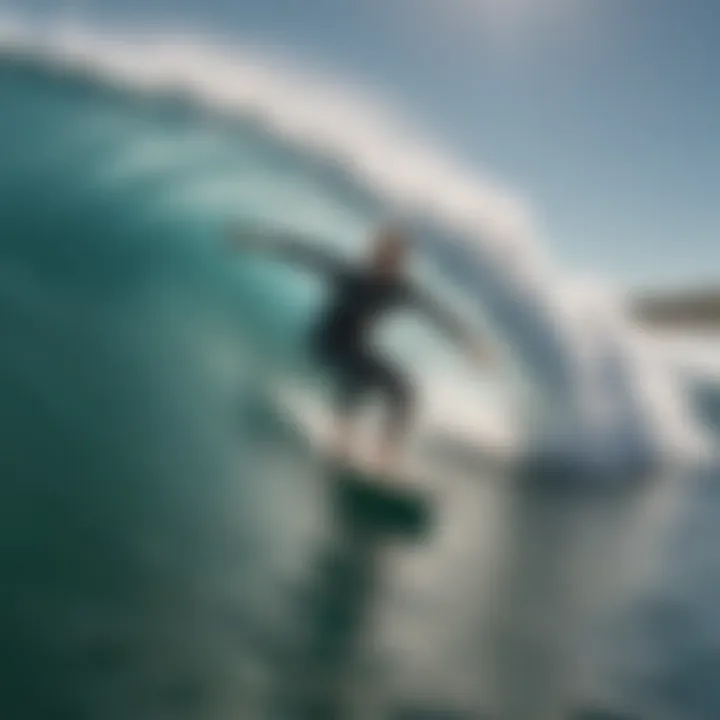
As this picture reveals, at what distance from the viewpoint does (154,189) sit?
2365mm

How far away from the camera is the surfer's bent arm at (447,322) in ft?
7.47

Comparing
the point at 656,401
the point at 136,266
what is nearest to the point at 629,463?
the point at 656,401

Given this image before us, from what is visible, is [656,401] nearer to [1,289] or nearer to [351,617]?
[351,617]

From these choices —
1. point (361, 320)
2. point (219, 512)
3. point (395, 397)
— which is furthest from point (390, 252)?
point (219, 512)

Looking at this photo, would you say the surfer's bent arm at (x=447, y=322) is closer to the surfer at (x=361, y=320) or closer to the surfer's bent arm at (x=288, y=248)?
the surfer at (x=361, y=320)

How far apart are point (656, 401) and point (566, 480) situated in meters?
0.44

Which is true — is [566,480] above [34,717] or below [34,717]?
above

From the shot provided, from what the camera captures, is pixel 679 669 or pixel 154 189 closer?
pixel 679 669

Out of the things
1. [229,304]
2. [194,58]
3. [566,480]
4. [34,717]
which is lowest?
[34,717]

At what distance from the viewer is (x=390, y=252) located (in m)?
2.24

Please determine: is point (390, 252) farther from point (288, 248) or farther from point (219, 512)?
point (219, 512)

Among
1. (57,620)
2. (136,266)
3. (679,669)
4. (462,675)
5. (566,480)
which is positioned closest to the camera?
(57,620)

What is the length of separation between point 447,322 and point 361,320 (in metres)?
0.23

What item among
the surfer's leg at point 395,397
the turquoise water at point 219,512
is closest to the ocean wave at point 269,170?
the turquoise water at point 219,512
